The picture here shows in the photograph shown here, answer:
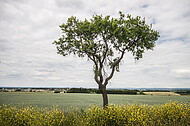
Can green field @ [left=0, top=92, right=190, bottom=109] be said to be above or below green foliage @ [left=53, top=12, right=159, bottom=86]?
below

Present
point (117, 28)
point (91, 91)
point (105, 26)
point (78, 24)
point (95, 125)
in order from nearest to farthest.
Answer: point (95, 125) < point (117, 28) < point (105, 26) < point (78, 24) < point (91, 91)

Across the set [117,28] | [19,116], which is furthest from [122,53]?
[19,116]

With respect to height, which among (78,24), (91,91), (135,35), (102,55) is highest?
(78,24)

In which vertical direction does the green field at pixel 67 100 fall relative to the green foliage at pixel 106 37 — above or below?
below

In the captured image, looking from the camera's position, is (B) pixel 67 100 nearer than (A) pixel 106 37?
No

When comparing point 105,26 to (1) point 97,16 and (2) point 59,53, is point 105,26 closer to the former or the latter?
(1) point 97,16

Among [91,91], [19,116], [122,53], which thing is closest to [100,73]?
[122,53]

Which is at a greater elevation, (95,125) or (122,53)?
(122,53)

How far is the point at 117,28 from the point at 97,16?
7.24ft

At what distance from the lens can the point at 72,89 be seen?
36.7 m

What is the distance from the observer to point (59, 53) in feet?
39.8

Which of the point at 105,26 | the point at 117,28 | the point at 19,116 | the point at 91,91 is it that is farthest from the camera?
the point at 91,91

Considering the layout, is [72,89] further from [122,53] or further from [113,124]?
[113,124]

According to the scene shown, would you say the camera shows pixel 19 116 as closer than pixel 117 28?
Yes
